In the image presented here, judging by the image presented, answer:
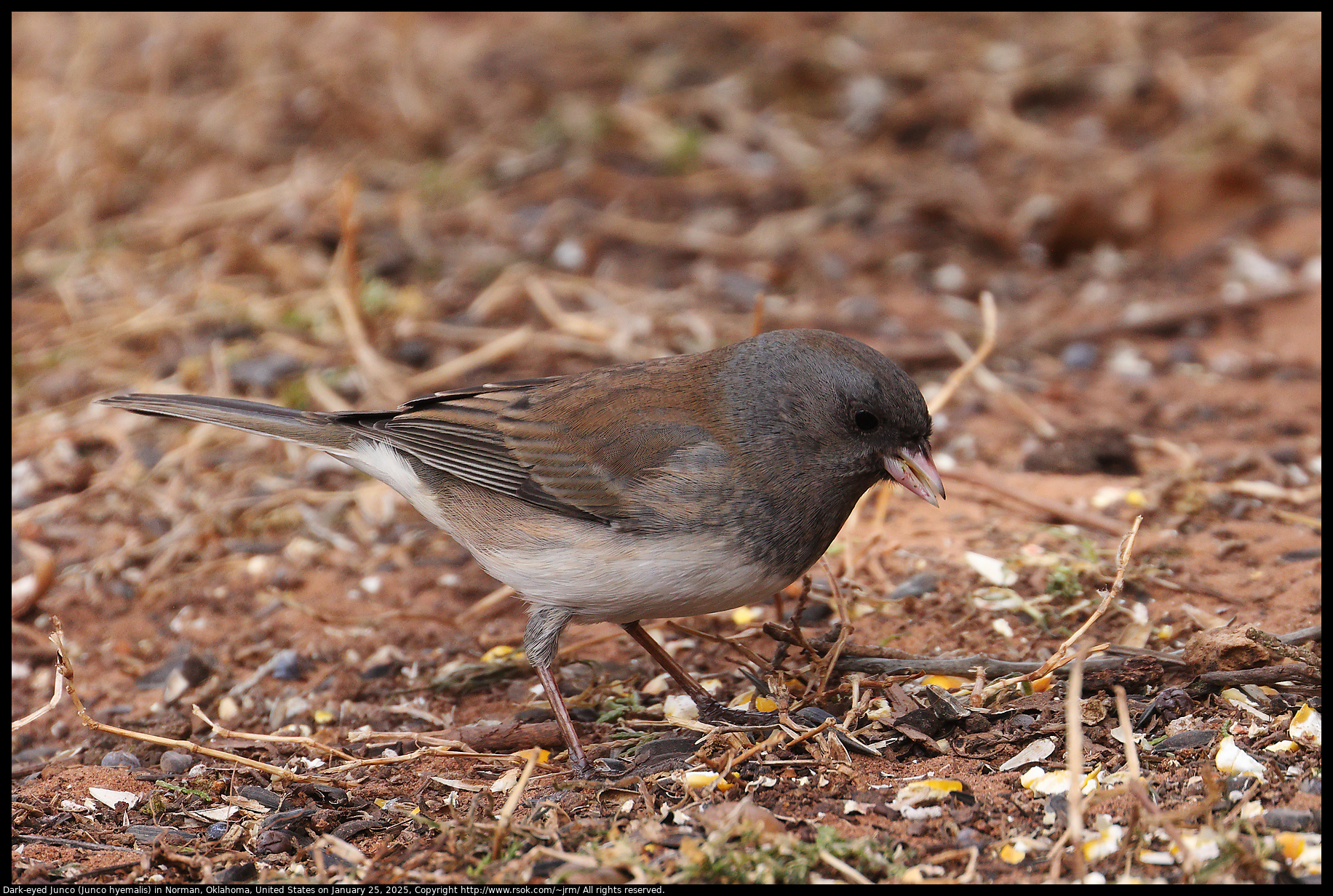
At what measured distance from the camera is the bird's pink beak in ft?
9.91

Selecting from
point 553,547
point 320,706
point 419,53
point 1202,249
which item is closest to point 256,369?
point 320,706

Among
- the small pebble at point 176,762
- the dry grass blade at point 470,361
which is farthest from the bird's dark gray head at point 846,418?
the dry grass blade at point 470,361

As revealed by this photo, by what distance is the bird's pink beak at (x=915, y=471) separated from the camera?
9.91ft

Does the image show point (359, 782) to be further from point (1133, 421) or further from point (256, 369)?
point (1133, 421)

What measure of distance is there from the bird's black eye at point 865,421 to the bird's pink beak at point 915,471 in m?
0.10

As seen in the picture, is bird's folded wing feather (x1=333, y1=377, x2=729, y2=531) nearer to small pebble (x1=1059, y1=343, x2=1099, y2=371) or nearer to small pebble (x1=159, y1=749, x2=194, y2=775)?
small pebble (x1=159, y1=749, x2=194, y2=775)

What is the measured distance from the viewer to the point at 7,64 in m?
6.33

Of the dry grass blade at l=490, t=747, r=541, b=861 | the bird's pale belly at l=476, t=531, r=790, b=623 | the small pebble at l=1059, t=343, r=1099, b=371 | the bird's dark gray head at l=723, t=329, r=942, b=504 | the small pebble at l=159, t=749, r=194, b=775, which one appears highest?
the bird's dark gray head at l=723, t=329, r=942, b=504

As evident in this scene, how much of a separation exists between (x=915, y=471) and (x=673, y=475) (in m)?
0.61

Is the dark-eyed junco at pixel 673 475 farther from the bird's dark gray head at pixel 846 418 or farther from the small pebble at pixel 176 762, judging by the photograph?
the small pebble at pixel 176 762

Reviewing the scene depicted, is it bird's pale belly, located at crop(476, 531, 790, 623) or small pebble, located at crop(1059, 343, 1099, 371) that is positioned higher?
bird's pale belly, located at crop(476, 531, 790, 623)

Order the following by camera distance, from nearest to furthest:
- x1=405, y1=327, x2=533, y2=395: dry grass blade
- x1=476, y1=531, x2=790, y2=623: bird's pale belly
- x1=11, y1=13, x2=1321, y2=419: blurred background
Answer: x1=476, y1=531, x2=790, y2=623: bird's pale belly → x1=405, y1=327, x2=533, y2=395: dry grass blade → x1=11, y1=13, x2=1321, y2=419: blurred background

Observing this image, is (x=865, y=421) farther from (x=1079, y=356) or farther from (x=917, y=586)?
(x=1079, y=356)

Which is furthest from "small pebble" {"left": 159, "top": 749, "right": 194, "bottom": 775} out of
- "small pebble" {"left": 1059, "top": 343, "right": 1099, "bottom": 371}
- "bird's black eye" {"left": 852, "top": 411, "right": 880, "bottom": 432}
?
"small pebble" {"left": 1059, "top": 343, "right": 1099, "bottom": 371}
